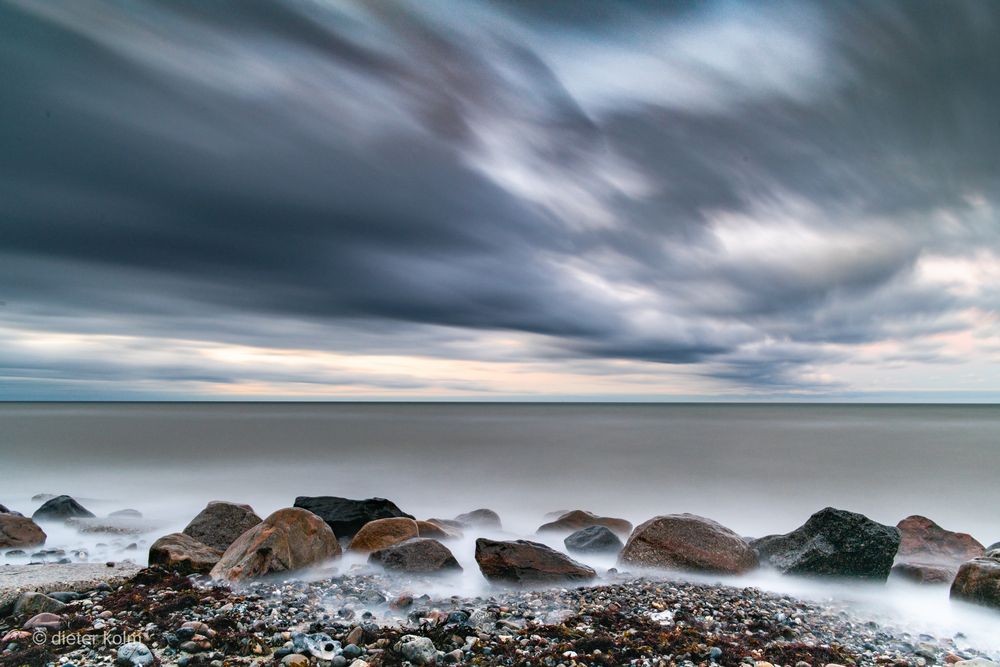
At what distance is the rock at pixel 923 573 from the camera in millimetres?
8156

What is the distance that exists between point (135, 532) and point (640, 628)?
11653 mm

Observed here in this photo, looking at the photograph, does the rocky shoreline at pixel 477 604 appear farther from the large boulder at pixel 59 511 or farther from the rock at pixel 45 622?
the large boulder at pixel 59 511

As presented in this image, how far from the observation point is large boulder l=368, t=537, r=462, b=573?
8180 mm

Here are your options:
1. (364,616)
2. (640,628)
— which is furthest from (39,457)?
(640,628)

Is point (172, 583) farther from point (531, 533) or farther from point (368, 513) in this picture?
point (531, 533)

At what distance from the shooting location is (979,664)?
4895 mm

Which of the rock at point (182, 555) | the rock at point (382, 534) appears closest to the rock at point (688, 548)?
the rock at point (382, 534)

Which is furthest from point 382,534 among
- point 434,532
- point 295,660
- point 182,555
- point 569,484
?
point 569,484

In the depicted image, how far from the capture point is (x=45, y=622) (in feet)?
17.1

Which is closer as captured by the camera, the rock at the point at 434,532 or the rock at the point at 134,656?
the rock at the point at 134,656

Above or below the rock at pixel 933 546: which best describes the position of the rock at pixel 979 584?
above

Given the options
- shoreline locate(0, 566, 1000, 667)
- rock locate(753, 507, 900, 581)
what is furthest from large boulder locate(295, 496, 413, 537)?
rock locate(753, 507, 900, 581)

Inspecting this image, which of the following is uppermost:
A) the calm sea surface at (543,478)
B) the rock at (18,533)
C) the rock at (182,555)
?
the rock at (182,555)

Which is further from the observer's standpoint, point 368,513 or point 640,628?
point 368,513
